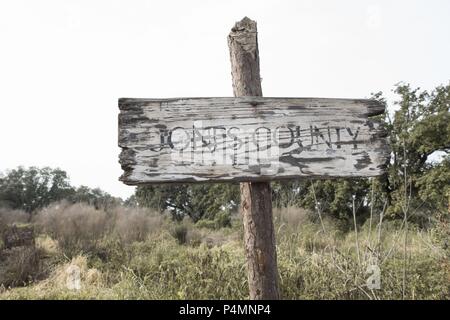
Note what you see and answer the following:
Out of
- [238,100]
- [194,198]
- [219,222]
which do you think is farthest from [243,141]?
[194,198]

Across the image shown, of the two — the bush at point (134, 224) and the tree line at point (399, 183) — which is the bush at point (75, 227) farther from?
the tree line at point (399, 183)

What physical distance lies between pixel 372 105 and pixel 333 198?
17.6 m

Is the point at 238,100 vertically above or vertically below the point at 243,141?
above

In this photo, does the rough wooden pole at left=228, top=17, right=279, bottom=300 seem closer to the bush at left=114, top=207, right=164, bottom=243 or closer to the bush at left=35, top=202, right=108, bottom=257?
the bush at left=35, top=202, right=108, bottom=257

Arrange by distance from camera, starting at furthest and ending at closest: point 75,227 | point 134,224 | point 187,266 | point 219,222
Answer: point 219,222 < point 134,224 < point 75,227 < point 187,266

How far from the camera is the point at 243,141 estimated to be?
1.83 m

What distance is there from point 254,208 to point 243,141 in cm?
34

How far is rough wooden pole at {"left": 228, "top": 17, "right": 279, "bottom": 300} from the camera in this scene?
74.0 inches

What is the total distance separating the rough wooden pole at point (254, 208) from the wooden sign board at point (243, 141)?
15 centimetres

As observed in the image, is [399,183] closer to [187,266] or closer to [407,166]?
[407,166]

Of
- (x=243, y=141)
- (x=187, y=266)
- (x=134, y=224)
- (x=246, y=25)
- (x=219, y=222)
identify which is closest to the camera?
(x=243, y=141)

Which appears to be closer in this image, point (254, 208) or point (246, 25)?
point (254, 208)

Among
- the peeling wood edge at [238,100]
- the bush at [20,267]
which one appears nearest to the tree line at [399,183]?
the bush at [20,267]

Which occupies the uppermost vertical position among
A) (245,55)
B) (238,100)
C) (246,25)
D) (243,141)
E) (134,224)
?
(246,25)
